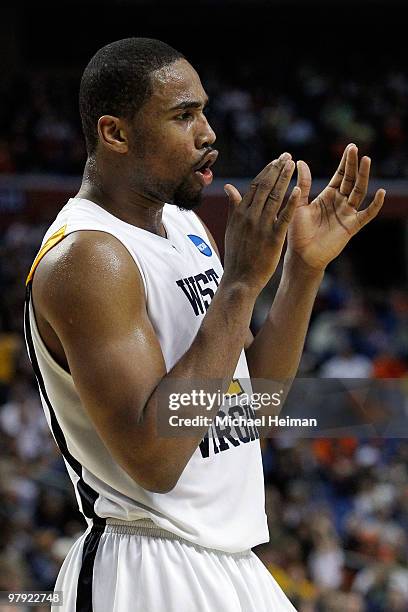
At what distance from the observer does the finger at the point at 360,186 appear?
2367 millimetres

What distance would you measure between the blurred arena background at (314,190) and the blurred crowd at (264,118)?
0.09 ft

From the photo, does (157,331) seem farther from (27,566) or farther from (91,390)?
(27,566)

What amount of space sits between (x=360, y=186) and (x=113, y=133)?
601mm

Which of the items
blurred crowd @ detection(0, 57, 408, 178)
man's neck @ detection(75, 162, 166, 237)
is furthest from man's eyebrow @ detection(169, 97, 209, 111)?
blurred crowd @ detection(0, 57, 408, 178)

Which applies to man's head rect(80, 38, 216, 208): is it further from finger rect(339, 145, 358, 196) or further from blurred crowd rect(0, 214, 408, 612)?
blurred crowd rect(0, 214, 408, 612)

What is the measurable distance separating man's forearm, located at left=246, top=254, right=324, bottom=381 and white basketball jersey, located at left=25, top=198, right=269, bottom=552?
0.26 metres

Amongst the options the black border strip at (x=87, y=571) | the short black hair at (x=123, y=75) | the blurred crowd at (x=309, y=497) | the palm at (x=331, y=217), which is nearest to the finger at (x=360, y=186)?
the palm at (x=331, y=217)

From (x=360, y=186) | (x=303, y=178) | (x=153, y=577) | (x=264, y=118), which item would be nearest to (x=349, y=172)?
(x=360, y=186)

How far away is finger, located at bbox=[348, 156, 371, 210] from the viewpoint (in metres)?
2.37

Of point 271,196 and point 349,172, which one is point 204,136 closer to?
point 271,196

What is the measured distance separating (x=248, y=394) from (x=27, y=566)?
4704 millimetres

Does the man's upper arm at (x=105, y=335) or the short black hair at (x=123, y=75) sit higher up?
the short black hair at (x=123, y=75)

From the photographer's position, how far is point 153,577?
211 cm

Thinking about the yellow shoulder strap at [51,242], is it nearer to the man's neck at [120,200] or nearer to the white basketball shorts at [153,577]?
the man's neck at [120,200]
